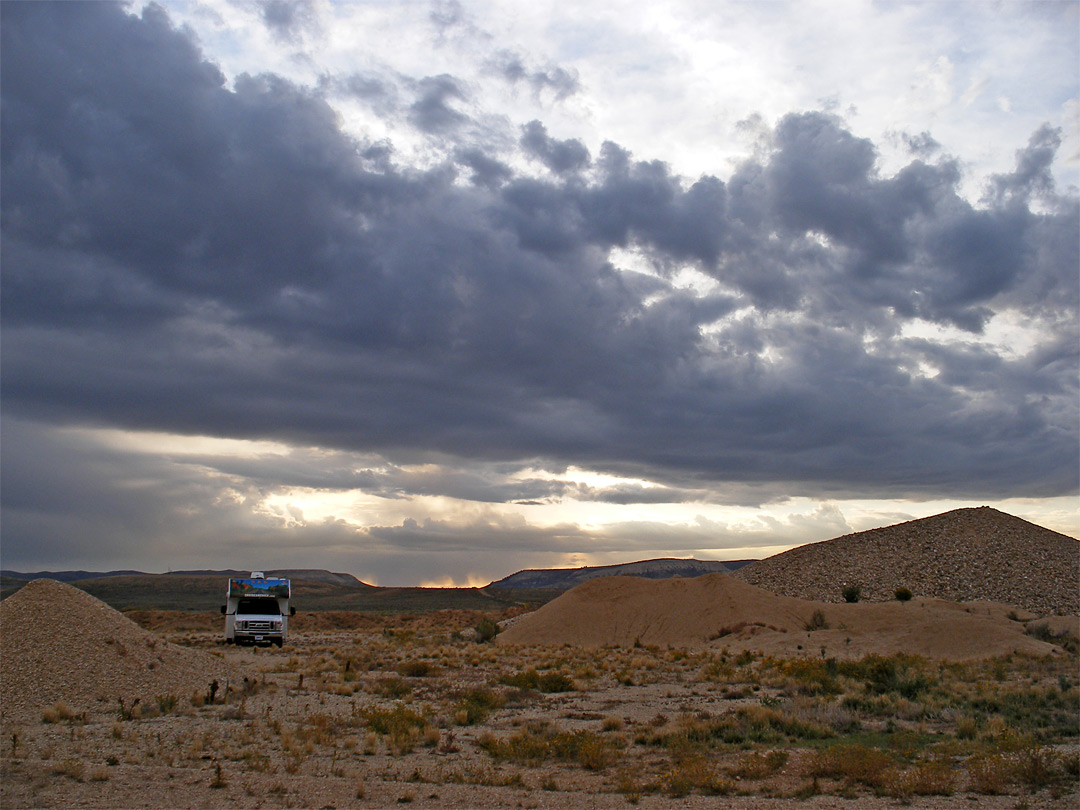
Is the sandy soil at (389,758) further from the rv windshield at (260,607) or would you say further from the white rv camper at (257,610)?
the rv windshield at (260,607)

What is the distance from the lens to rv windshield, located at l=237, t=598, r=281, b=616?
1510 inches

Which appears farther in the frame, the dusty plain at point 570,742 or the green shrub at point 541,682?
the green shrub at point 541,682

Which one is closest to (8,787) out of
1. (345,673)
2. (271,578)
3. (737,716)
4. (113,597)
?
(737,716)

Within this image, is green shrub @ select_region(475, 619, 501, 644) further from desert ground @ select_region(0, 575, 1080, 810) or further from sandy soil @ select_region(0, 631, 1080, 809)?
sandy soil @ select_region(0, 631, 1080, 809)

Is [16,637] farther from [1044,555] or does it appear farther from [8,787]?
[1044,555]

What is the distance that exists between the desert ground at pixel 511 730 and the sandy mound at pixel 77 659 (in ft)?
0.18

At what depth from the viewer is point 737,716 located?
694 inches

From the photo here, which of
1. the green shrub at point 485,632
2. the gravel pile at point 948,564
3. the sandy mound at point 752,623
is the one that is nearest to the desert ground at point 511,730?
the sandy mound at point 752,623

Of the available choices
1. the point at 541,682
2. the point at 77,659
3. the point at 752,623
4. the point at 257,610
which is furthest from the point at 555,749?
the point at 752,623

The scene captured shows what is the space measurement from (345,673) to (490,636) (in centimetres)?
2314

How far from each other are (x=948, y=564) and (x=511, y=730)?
54212mm

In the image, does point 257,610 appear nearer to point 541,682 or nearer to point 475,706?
point 541,682

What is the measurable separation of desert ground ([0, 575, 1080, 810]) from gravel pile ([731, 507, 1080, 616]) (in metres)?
26.4

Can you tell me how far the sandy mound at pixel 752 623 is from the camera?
35.3m
